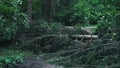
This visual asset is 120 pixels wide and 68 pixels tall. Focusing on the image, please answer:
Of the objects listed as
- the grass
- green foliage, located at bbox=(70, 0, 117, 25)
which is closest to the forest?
the grass

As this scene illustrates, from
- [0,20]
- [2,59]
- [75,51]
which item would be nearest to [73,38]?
[75,51]

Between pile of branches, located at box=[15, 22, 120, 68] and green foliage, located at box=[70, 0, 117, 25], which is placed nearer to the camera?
pile of branches, located at box=[15, 22, 120, 68]

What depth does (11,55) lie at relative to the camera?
28.1 ft

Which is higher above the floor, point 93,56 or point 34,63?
point 93,56

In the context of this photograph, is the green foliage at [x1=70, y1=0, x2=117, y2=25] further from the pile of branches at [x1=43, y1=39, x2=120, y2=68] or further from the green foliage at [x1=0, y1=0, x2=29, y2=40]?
the pile of branches at [x1=43, y1=39, x2=120, y2=68]

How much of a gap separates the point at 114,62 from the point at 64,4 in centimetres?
1280

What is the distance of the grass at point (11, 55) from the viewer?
23.6 feet

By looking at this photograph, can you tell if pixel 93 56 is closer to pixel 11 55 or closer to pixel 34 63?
pixel 34 63

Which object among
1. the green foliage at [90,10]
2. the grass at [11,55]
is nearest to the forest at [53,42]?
the grass at [11,55]

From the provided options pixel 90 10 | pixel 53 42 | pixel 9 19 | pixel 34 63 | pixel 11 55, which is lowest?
pixel 11 55

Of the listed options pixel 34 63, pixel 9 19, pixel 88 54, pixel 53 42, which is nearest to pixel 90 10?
pixel 9 19

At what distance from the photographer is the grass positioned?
7.21 metres

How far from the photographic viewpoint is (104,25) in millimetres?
9406

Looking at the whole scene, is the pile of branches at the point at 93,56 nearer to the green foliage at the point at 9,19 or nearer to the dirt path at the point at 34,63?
the dirt path at the point at 34,63
